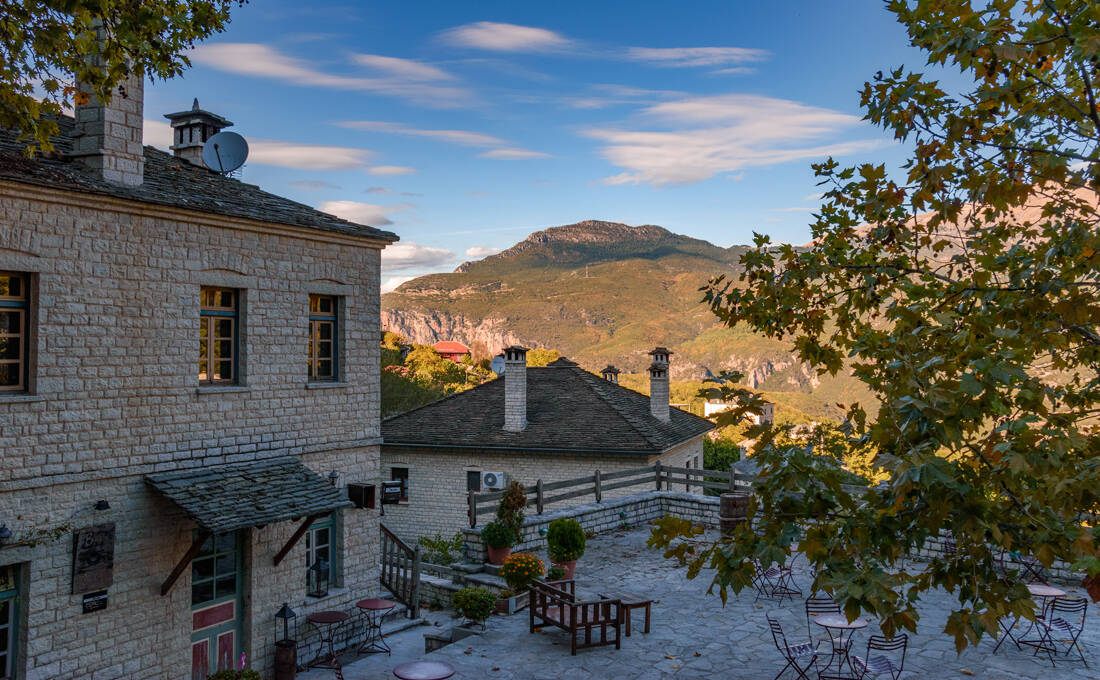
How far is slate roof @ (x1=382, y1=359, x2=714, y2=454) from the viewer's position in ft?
85.5

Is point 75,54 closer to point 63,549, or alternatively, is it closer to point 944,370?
point 63,549

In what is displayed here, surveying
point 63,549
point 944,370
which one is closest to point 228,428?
point 63,549

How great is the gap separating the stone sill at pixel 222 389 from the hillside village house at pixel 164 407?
0.10 ft

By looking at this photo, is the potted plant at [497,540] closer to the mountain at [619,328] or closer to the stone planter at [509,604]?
the stone planter at [509,604]

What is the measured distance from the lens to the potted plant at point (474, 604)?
1348 cm

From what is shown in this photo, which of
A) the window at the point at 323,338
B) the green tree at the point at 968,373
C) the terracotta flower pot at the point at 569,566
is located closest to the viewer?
the green tree at the point at 968,373

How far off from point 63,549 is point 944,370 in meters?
10.0

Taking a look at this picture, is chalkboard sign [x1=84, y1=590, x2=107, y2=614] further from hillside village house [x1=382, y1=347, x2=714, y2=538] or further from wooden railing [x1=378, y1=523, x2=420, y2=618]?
hillside village house [x1=382, y1=347, x2=714, y2=538]

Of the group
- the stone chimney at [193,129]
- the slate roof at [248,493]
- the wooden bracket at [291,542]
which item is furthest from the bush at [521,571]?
the stone chimney at [193,129]

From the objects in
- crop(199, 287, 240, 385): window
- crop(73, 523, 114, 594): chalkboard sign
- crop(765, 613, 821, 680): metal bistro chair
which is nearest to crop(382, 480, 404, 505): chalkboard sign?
crop(199, 287, 240, 385): window

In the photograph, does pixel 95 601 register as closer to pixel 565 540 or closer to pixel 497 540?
pixel 497 540

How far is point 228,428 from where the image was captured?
480 inches

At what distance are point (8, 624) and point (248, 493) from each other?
307 cm

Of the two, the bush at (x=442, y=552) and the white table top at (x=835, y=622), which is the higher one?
the white table top at (x=835, y=622)
